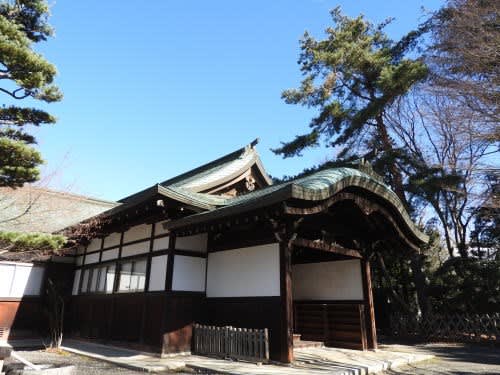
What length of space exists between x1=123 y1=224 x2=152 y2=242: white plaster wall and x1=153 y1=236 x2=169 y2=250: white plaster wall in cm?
50

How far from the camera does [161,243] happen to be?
351 inches

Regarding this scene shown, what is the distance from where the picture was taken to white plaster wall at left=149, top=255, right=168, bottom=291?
841cm

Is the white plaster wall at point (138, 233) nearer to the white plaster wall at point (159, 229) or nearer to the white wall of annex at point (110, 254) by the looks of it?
the white plaster wall at point (159, 229)

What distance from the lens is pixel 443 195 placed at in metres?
17.9

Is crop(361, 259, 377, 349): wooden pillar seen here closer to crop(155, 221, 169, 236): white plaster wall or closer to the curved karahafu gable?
the curved karahafu gable

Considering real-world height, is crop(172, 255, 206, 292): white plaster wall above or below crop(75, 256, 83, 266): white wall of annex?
below

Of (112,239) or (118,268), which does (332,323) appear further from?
(112,239)

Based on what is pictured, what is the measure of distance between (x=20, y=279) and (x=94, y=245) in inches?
111

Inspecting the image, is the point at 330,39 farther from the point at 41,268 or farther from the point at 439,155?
the point at 41,268

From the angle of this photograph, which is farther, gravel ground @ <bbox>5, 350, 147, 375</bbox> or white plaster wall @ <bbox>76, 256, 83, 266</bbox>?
white plaster wall @ <bbox>76, 256, 83, 266</bbox>

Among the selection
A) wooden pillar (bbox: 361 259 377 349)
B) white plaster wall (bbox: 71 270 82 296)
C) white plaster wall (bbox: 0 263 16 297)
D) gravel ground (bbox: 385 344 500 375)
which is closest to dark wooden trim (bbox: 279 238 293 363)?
gravel ground (bbox: 385 344 500 375)

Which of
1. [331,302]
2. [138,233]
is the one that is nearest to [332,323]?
[331,302]

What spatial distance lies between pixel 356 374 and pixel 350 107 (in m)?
13.7

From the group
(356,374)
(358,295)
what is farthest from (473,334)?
(356,374)
